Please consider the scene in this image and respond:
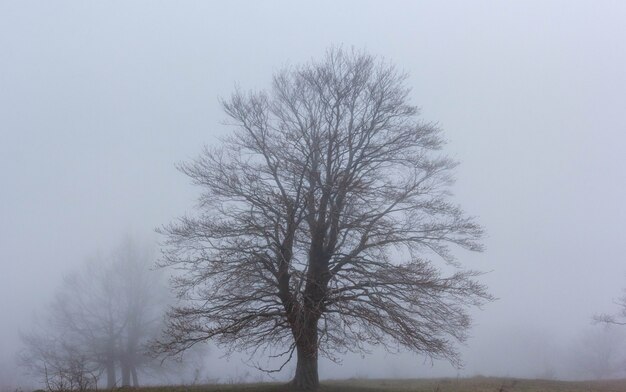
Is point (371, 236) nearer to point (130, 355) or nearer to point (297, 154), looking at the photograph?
point (297, 154)

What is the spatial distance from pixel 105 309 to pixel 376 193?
20230 millimetres

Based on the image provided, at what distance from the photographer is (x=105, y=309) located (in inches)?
1312

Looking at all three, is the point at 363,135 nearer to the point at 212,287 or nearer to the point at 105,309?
the point at 212,287

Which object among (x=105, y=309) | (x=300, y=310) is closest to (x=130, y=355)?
(x=105, y=309)

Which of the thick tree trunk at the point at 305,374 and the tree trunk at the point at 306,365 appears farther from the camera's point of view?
the thick tree trunk at the point at 305,374

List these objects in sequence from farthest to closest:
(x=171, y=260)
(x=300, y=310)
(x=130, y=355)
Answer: (x=130, y=355)
(x=171, y=260)
(x=300, y=310)

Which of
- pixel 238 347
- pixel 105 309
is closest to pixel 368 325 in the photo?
pixel 238 347

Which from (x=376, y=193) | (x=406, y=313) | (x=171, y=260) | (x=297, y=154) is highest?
(x=297, y=154)

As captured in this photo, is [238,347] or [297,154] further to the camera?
[297,154]

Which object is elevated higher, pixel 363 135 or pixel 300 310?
pixel 363 135

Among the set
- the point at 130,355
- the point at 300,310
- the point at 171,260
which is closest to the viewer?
the point at 300,310

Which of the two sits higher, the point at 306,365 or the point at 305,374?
the point at 306,365

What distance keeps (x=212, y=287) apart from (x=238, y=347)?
1599 millimetres

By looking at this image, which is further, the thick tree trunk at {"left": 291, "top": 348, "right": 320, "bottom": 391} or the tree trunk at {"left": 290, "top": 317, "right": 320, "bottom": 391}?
the thick tree trunk at {"left": 291, "top": 348, "right": 320, "bottom": 391}
